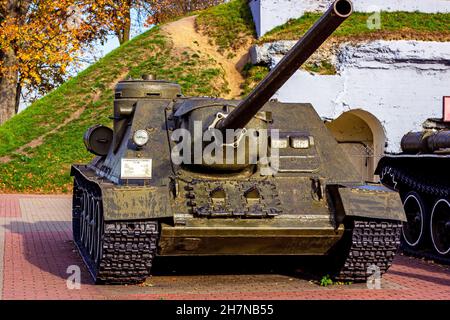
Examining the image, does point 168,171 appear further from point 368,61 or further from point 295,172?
point 368,61

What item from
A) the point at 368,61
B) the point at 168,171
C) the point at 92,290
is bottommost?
the point at 92,290

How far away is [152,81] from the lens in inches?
431

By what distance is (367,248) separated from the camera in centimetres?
895

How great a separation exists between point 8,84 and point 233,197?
76.8 ft

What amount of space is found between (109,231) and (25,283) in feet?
4.71

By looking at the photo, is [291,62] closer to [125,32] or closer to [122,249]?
[122,249]

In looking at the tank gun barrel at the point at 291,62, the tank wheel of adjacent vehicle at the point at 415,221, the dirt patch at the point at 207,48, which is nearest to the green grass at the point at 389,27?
the dirt patch at the point at 207,48

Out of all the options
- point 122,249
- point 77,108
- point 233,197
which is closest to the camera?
point 122,249

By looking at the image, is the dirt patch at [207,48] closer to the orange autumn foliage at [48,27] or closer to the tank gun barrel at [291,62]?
the orange autumn foliage at [48,27]

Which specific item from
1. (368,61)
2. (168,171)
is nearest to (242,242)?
(168,171)

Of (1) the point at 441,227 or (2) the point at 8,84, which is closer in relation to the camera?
(1) the point at 441,227

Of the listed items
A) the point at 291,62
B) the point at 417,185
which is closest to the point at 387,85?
the point at 417,185

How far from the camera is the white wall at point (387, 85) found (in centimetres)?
2277

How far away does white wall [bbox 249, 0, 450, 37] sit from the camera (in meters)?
25.1
